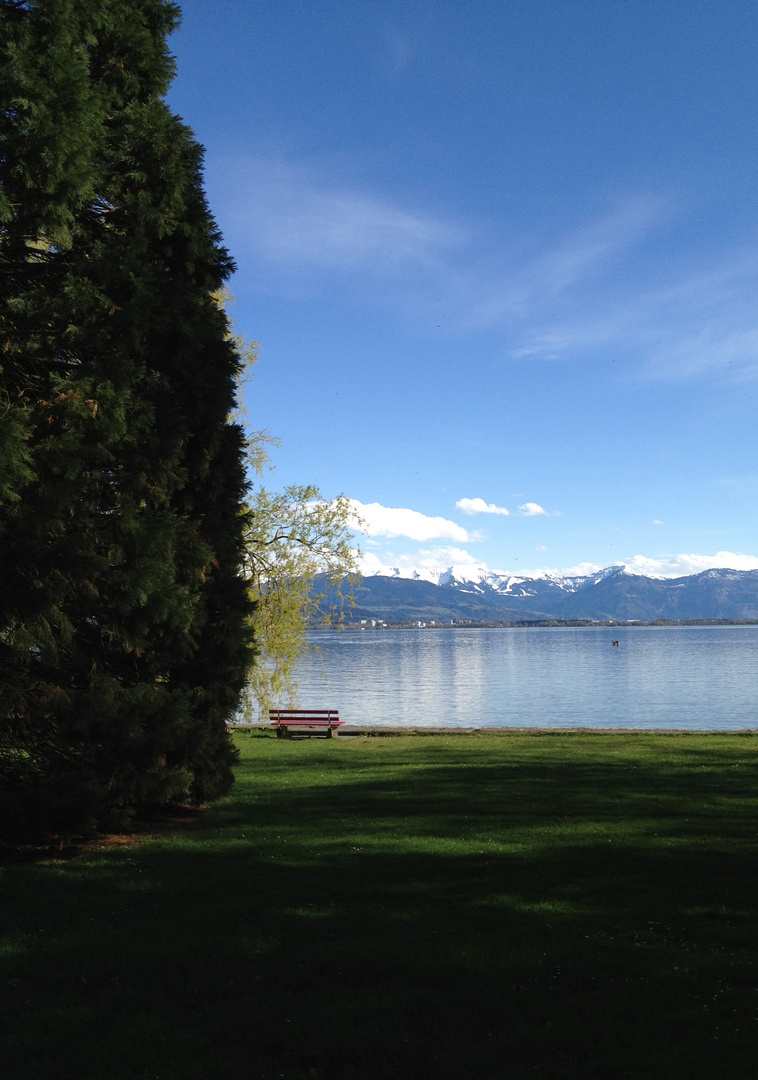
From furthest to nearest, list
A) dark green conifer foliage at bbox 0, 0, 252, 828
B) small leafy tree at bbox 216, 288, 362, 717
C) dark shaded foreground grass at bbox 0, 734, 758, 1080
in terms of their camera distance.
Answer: small leafy tree at bbox 216, 288, 362, 717
dark green conifer foliage at bbox 0, 0, 252, 828
dark shaded foreground grass at bbox 0, 734, 758, 1080

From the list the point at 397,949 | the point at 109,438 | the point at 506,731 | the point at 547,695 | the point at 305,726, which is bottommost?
the point at 547,695

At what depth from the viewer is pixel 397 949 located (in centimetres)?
638

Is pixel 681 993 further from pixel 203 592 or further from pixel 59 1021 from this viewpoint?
pixel 203 592

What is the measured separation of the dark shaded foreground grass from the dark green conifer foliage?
5.23ft

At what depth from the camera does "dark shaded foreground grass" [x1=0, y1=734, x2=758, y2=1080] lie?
491 centimetres

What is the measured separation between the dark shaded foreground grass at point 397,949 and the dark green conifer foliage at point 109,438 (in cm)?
159

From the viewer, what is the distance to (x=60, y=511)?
371 inches

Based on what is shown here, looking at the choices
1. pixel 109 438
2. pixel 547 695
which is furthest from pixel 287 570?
pixel 547 695

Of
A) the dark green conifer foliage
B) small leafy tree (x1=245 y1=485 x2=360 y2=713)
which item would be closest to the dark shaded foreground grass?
the dark green conifer foliage

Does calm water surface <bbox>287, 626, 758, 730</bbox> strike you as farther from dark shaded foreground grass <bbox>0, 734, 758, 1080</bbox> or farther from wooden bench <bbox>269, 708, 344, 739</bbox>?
dark shaded foreground grass <bbox>0, 734, 758, 1080</bbox>

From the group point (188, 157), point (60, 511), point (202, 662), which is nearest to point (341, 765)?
point (202, 662)

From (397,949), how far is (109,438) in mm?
7047

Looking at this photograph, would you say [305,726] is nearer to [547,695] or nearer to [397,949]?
[397,949]

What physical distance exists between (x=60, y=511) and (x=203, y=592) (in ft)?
10.5
